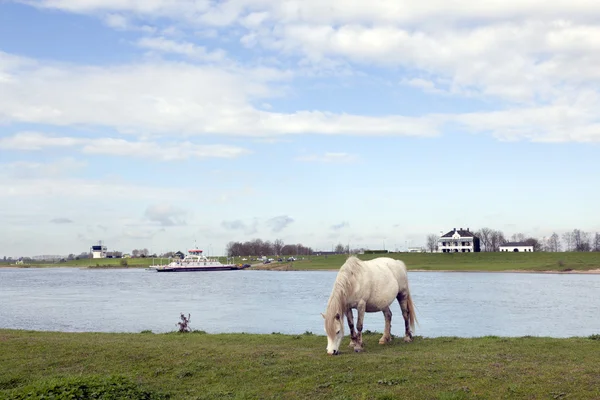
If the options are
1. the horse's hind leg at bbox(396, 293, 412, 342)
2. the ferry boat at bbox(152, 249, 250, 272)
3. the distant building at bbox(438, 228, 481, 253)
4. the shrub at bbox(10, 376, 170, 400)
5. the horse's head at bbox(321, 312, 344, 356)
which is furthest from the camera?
the distant building at bbox(438, 228, 481, 253)

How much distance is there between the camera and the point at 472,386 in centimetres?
1014

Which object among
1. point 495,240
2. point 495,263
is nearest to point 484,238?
point 495,240

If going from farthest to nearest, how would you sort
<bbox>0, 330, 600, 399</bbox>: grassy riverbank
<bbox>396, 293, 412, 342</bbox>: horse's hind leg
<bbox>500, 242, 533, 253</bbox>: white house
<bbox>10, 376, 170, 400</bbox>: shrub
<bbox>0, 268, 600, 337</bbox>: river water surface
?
<bbox>500, 242, 533, 253</bbox>: white house
<bbox>0, 268, 600, 337</bbox>: river water surface
<bbox>396, 293, 412, 342</bbox>: horse's hind leg
<bbox>0, 330, 600, 399</bbox>: grassy riverbank
<bbox>10, 376, 170, 400</bbox>: shrub

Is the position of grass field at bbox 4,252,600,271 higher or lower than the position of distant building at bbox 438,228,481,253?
lower

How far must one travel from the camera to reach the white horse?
13883 millimetres

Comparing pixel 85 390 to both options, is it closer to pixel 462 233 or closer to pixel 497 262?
pixel 497 262

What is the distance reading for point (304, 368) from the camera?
11.9 meters

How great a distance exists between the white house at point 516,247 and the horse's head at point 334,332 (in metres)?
158

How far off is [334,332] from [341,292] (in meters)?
1.08

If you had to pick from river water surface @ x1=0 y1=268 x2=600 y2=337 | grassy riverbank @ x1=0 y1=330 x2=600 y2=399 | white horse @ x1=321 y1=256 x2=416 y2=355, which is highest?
white horse @ x1=321 y1=256 x2=416 y2=355

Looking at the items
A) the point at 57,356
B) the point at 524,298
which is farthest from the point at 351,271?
the point at 524,298

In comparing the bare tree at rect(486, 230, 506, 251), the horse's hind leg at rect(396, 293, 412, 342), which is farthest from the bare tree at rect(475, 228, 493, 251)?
the horse's hind leg at rect(396, 293, 412, 342)

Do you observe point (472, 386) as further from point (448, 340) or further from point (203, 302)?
point (203, 302)

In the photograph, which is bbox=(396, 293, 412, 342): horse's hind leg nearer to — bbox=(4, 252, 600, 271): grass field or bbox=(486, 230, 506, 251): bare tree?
bbox=(4, 252, 600, 271): grass field
